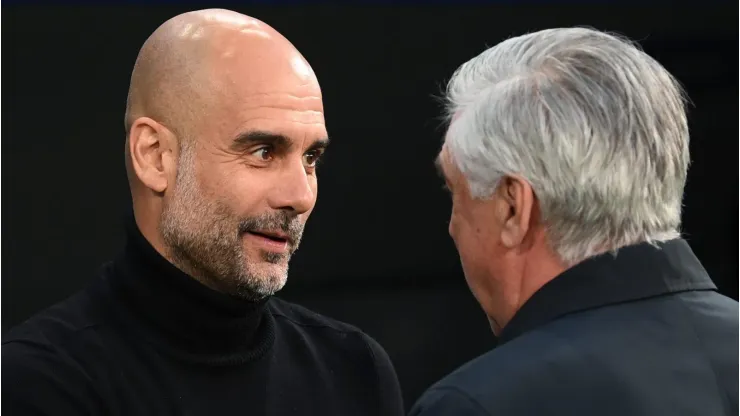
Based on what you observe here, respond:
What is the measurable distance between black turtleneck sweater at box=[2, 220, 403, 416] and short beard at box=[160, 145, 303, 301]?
3cm

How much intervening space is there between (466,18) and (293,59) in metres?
1.81

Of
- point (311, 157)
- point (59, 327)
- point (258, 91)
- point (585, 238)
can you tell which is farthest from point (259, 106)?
point (585, 238)

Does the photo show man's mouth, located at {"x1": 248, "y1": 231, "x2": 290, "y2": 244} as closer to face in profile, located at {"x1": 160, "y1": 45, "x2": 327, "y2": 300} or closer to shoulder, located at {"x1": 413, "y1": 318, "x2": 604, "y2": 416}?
face in profile, located at {"x1": 160, "y1": 45, "x2": 327, "y2": 300}

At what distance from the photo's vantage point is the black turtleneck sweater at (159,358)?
1.72 meters

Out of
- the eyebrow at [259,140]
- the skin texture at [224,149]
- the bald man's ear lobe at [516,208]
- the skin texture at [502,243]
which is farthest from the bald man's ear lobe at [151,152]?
the bald man's ear lobe at [516,208]

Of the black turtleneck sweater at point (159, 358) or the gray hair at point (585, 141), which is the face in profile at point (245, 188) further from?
the gray hair at point (585, 141)

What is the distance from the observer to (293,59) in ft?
6.17

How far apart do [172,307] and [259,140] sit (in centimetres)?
27

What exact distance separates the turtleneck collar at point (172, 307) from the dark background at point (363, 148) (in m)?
1.50

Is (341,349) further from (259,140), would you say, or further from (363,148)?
(363,148)

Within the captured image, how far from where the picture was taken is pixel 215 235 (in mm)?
1838

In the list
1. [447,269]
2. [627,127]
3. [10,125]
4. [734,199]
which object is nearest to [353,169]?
[447,269]

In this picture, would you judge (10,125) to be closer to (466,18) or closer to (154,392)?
(466,18)

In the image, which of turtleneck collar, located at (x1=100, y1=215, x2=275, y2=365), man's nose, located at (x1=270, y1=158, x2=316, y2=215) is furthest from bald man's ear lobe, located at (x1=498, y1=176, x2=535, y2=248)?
turtleneck collar, located at (x1=100, y1=215, x2=275, y2=365)
